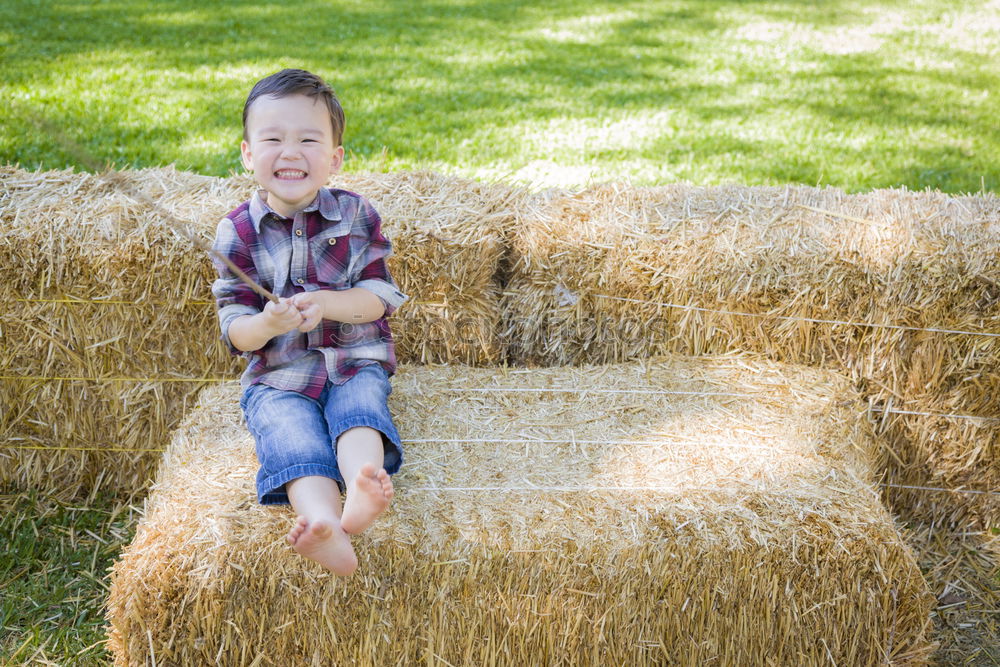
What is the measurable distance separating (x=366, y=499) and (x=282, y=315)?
0.57 metres

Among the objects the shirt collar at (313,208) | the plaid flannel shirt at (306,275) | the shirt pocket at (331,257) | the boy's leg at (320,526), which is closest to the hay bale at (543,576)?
the boy's leg at (320,526)

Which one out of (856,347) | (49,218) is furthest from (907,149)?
(49,218)

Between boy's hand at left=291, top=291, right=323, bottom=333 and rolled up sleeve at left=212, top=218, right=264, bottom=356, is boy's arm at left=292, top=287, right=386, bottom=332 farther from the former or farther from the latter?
rolled up sleeve at left=212, top=218, right=264, bottom=356

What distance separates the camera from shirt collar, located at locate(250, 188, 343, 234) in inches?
108

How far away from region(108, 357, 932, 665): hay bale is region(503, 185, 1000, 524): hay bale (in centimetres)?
85

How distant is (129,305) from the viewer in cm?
331

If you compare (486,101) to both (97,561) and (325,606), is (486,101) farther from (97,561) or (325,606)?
(325,606)

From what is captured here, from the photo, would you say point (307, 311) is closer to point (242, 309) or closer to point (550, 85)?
point (242, 309)

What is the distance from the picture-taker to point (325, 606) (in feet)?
7.63

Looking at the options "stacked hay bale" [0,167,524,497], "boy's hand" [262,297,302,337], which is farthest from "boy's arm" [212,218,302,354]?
"stacked hay bale" [0,167,524,497]

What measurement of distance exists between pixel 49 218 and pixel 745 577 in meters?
2.76

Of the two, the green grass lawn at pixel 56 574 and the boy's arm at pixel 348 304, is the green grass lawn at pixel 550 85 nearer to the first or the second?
the green grass lawn at pixel 56 574

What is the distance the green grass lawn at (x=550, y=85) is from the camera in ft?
19.2

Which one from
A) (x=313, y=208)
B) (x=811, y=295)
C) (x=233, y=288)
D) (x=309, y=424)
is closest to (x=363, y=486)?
(x=309, y=424)
